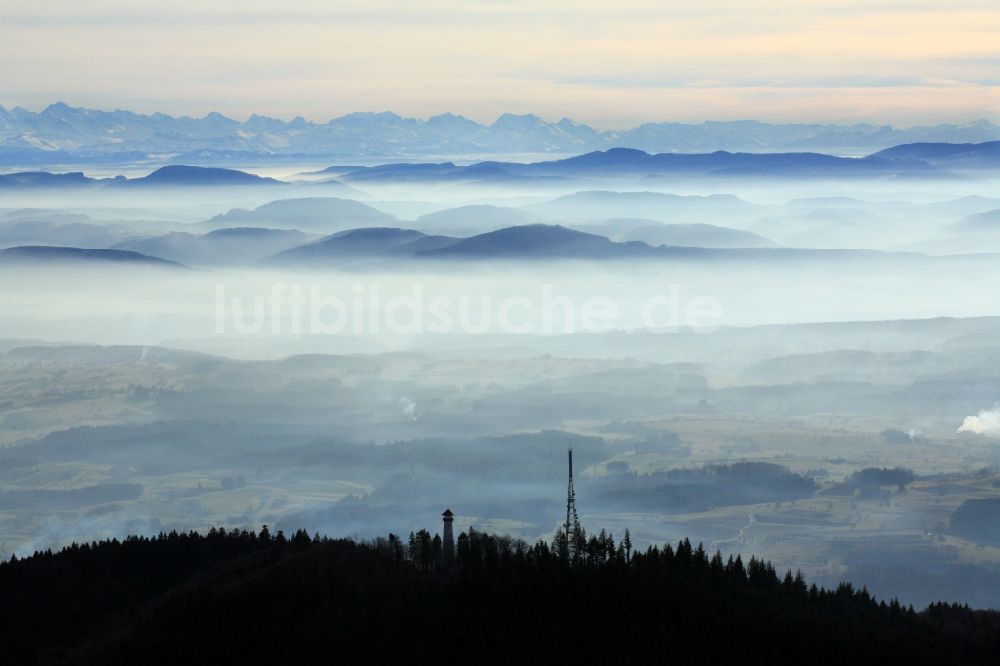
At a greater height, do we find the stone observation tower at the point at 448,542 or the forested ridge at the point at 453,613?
the stone observation tower at the point at 448,542

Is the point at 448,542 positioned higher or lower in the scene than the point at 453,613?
higher

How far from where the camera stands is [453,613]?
366 feet

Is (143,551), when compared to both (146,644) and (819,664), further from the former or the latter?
(819,664)

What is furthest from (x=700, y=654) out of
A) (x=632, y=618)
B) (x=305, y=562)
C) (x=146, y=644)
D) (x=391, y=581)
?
(x=146, y=644)

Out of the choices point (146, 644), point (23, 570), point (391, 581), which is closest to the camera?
point (146, 644)

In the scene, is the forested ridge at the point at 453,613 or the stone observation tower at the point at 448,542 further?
the stone observation tower at the point at 448,542

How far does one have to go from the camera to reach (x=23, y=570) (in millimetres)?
130125

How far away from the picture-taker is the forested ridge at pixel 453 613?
110 m

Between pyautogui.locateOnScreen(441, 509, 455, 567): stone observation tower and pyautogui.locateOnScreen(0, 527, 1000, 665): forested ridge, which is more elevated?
pyautogui.locateOnScreen(441, 509, 455, 567): stone observation tower

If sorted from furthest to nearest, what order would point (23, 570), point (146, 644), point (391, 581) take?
point (23, 570), point (391, 581), point (146, 644)

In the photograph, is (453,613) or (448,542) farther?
(448,542)

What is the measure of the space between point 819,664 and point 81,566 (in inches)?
2631

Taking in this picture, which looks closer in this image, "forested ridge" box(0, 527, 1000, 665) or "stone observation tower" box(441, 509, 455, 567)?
"forested ridge" box(0, 527, 1000, 665)

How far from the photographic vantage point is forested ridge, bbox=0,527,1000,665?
110 m
